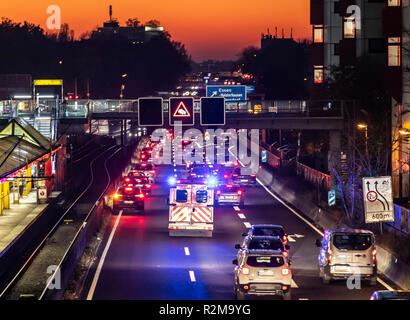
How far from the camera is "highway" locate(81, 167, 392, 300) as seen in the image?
24.8m

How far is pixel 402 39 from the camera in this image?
165 ft

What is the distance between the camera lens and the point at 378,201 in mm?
30234

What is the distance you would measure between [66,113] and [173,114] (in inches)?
575

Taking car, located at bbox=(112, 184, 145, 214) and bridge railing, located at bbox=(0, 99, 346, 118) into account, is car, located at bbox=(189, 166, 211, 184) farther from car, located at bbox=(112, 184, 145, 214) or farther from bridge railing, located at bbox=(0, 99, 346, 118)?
car, located at bbox=(112, 184, 145, 214)

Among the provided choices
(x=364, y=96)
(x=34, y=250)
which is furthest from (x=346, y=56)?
(x=34, y=250)

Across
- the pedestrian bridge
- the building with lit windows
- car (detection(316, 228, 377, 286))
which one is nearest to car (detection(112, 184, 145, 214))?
the pedestrian bridge

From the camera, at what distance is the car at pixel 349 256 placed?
25.5m

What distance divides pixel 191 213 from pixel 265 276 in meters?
14.9

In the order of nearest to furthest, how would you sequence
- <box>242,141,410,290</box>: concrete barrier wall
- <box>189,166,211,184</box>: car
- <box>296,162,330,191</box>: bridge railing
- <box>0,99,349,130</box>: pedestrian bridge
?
<box>242,141,410,290</box>: concrete barrier wall < <box>0,99,349,130</box>: pedestrian bridge < <box>189,166,211,184</box>: car < <box>296,162,330,191</box>: bridge railing

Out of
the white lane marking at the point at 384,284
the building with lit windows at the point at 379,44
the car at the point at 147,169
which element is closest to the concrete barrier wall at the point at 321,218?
the white lane marking at the point at 384,284

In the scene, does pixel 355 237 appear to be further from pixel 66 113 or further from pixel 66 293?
pixel 66 113

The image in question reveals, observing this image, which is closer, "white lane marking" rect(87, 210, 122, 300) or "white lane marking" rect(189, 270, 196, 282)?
"white lane marking" rect(87, 210, 122, 300)

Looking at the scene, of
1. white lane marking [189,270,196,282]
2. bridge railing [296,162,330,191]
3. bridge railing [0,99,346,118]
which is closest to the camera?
white lane marking [189,270,196,282]

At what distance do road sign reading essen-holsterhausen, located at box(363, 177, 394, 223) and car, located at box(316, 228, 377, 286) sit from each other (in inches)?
173
